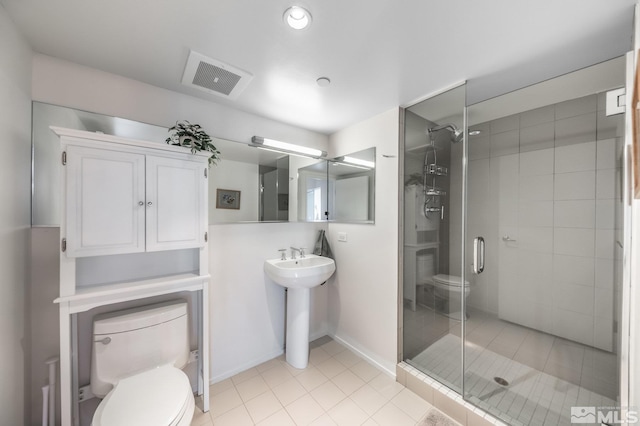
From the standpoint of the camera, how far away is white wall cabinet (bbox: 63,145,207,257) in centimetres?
120

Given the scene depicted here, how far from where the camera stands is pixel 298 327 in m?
2.06

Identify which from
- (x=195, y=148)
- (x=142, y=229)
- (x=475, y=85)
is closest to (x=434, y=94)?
(x=475, y=85)

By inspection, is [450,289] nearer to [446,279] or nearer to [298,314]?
[446,279]

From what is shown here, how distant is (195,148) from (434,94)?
182cm

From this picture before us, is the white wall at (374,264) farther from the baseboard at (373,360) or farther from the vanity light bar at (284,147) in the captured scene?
the vanity light bar at (284,147)

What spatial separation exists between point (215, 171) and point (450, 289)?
2335 mm

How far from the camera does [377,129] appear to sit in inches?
84.2

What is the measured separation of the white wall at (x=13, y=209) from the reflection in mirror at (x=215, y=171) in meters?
0.05

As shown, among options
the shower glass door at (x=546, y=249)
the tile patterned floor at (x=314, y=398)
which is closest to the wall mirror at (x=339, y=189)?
the shower glass door at (x=546, y=249)

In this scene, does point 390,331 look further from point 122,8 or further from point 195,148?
point 122,8

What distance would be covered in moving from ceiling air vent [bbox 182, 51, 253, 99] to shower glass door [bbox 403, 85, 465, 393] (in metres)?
1.41

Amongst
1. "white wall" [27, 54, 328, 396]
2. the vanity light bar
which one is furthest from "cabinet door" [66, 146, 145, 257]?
the vanity light bar

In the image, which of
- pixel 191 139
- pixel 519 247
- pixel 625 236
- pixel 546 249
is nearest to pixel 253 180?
pixel 191 139

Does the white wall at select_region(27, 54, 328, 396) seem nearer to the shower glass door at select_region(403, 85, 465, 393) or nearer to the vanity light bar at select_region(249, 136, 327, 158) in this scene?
the vanity light bar at select_region(249, 136, 327, 158)
